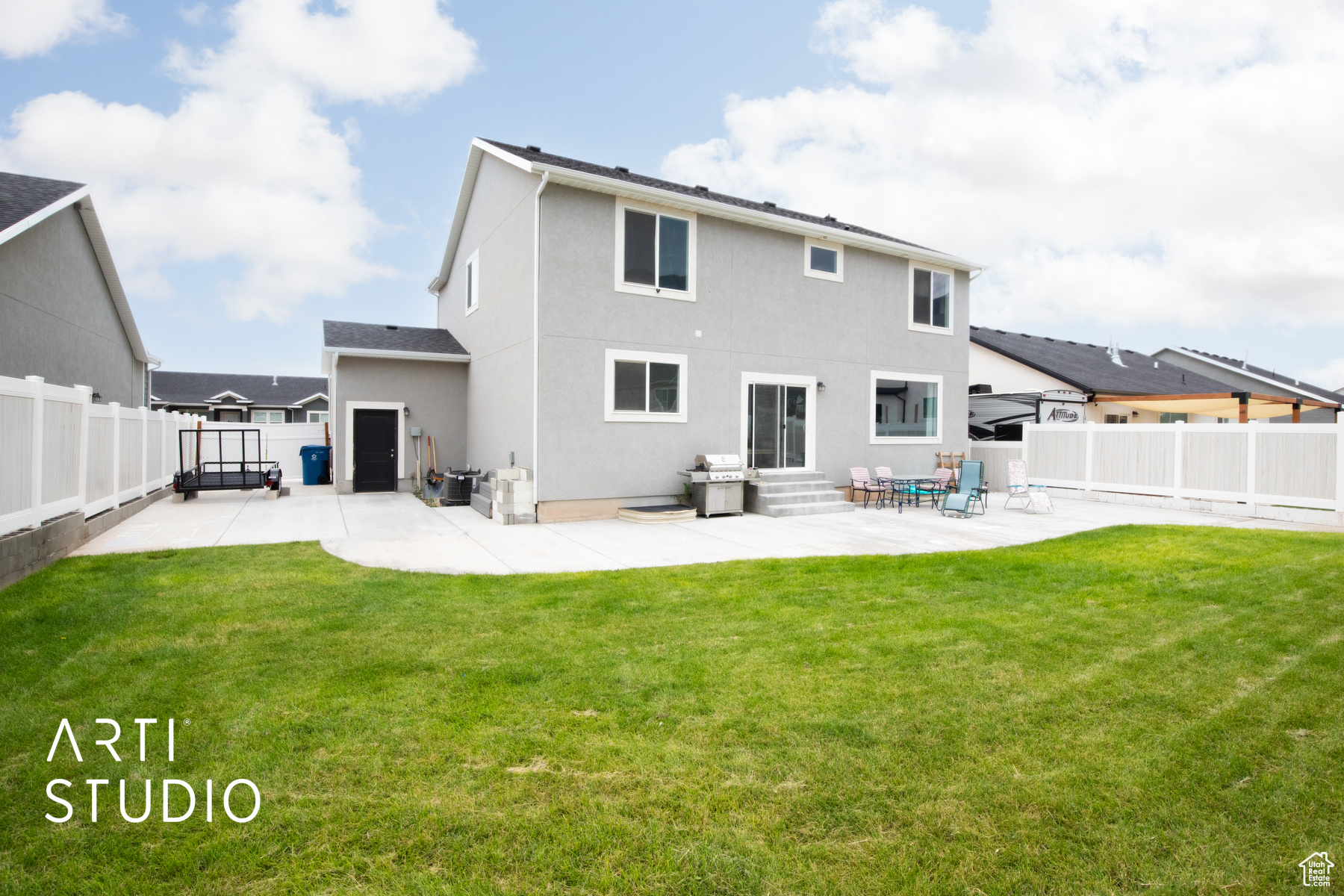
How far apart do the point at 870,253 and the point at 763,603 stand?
11.5m

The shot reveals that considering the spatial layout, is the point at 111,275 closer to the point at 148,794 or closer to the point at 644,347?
the point at 644,347

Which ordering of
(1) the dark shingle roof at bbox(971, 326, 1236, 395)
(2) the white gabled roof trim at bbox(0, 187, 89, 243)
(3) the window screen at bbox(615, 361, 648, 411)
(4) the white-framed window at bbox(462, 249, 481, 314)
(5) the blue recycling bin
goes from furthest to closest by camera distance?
(1) the dark shingle roof at bbox(971, 326, 1236, 395) → (5) the blue recycling bin → (4) the white-framed window at bbox(462, 249, 481, 314) → (3) the window screen at bbox(615, 361, 648, 411) → (2) the white gabled roof trim at bbox(0, 187, 89, 243)

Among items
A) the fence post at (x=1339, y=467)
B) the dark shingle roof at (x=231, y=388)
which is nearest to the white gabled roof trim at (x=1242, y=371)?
the fence post at (x=1339, y=467)

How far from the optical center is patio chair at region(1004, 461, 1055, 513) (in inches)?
519

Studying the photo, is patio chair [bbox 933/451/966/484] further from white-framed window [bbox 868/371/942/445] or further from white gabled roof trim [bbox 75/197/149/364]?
white gabled roof trim [bbox 75/197/149/364]

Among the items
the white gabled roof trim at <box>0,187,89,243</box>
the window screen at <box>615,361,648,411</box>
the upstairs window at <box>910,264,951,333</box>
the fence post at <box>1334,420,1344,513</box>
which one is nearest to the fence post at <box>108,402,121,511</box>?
the white gabled roof trim at <box>0,187,89,243</box>

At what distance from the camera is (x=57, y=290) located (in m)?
13.1

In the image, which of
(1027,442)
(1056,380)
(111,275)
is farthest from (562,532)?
(1056,380)

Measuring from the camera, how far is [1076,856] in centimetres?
248

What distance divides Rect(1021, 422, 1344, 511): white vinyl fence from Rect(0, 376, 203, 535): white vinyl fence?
58.3 feet

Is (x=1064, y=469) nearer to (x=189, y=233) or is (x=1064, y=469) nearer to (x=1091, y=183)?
(x=1091, y=183)

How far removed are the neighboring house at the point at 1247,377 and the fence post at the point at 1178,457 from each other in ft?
75.0

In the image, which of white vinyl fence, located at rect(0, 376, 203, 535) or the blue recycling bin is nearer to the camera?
white vinyl fence, located at rect(0, 376, 203, 535)

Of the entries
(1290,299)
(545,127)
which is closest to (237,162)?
(545,127)
